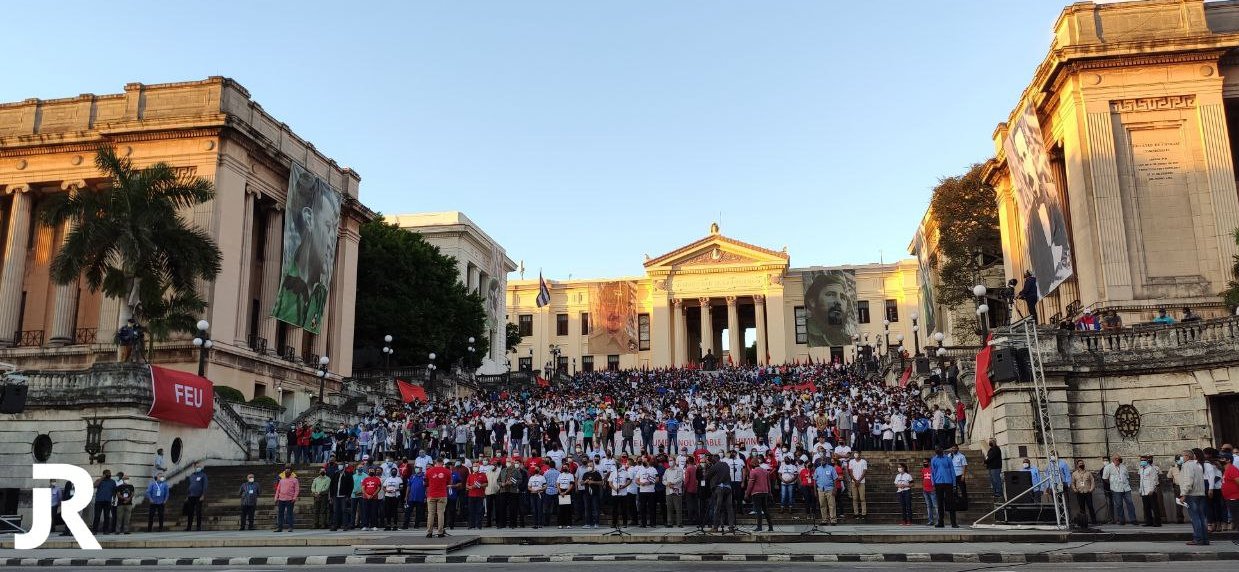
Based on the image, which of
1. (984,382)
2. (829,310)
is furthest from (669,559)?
(829,310)

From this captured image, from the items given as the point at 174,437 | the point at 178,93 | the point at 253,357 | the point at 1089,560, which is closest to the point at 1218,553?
the point at 1089,560

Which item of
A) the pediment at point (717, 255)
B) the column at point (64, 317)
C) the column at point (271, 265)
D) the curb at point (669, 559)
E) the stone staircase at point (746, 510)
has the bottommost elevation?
the curb at point (669, 559)

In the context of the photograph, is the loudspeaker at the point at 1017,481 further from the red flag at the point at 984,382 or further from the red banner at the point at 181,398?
the red banner at the point at 181,398

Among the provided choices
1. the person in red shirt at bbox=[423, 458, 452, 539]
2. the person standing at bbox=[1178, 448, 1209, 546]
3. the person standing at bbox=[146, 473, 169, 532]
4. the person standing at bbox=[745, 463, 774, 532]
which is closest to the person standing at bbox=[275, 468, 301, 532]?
the person standing at bbox=[146, 473, 169, 532]

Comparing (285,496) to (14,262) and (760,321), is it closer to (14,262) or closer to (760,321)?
(14,262)

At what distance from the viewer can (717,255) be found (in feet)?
286

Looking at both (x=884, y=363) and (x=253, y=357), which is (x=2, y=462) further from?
(x=884, y=363)

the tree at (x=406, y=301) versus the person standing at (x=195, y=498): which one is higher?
the tree at (x=406, y=301)

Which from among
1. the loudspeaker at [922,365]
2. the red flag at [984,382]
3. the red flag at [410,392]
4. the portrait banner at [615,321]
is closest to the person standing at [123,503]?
the red flag at [984,382]

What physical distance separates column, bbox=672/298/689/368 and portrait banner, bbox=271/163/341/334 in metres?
47.1

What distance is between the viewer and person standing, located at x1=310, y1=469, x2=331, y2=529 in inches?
798

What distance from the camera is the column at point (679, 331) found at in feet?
284

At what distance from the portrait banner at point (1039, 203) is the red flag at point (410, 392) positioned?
2548cm

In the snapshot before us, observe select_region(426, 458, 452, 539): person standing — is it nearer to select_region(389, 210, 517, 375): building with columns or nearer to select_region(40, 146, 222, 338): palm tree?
select_region(40, 146, 222, 338): palm tree
